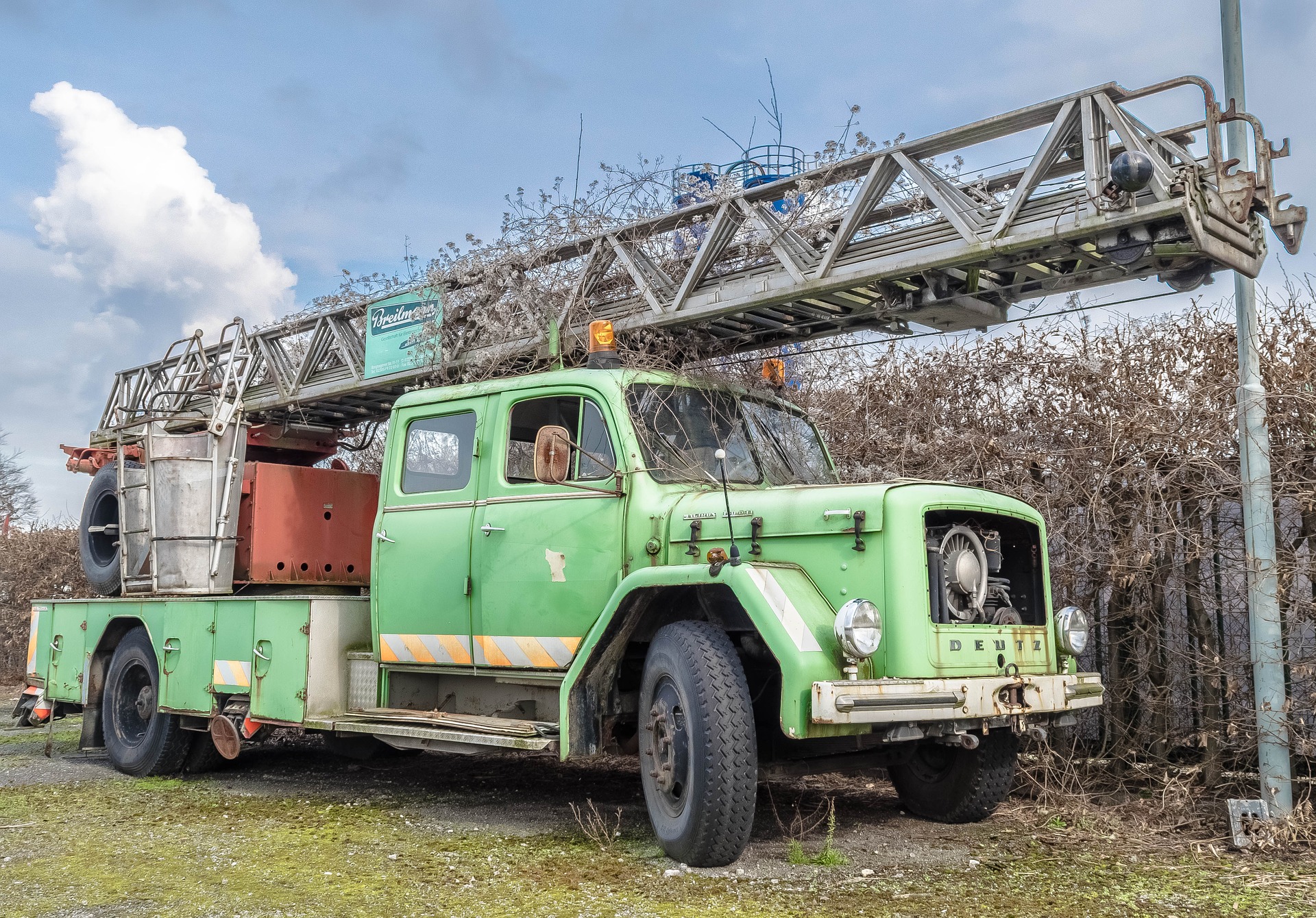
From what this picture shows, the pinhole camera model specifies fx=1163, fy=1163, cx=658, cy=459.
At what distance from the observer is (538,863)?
538 cm

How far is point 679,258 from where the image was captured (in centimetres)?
740

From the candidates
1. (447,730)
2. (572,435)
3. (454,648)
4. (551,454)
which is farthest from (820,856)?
(572,435)

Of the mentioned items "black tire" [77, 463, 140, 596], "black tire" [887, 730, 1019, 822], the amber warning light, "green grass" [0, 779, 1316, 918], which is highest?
the amber warning light

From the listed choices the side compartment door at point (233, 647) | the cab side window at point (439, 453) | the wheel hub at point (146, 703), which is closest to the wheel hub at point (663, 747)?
the cab side window at point (439, 453)

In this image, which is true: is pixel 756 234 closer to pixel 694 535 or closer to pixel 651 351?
pixel 651 351

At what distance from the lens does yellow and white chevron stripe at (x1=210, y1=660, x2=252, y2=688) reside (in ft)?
24.3

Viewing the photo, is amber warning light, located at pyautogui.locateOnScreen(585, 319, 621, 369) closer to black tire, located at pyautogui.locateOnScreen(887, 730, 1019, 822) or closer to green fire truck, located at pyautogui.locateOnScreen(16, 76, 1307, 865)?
green fire truck, located at pyautogui.locateOnScreen(16, 76, 1307, 865)

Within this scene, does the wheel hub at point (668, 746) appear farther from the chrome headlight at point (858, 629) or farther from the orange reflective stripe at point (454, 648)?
the orange reflective stripe at point (454, 648)

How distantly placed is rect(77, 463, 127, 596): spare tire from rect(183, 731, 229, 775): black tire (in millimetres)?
1463

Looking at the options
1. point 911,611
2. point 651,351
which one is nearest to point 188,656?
point 651,351

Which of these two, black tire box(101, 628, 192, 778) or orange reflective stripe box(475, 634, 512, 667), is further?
black tire box(101, 628, 192, 778)

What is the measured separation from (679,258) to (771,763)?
3299 mm

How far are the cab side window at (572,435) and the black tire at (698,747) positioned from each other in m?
1.11

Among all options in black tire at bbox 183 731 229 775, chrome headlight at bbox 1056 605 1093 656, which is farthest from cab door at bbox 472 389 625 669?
black tire at bbox 183 731 229 775
